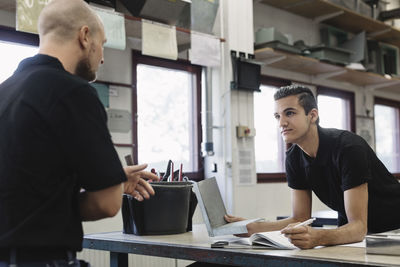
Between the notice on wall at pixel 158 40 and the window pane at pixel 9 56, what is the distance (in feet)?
2.31

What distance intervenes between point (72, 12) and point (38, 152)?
34 cm

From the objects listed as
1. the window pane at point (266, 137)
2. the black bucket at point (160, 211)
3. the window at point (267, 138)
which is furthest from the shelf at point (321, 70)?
the black bucket at point (160, 211)

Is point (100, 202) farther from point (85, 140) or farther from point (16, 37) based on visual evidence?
point (16, 37)

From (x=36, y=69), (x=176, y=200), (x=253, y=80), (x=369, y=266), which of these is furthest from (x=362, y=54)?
(x=36, y=69)

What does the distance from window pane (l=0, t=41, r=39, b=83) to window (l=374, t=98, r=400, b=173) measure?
4.20m

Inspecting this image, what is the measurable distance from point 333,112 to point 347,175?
355cm

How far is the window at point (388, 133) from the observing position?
5.91 metres

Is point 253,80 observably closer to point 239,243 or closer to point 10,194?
point 239,243

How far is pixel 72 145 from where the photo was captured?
1.02 meters

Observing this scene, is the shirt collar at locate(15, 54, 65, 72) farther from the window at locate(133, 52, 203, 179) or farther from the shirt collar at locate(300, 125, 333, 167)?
the window at locate(133, 52, 203, 179)

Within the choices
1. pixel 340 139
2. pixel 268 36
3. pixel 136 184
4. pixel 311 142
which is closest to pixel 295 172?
pixel 311 142

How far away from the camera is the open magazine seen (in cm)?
148

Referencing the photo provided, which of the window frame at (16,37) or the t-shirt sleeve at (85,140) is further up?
the window frame at (16,37)

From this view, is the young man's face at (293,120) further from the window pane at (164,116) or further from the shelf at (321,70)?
the shelf at (321,70)
